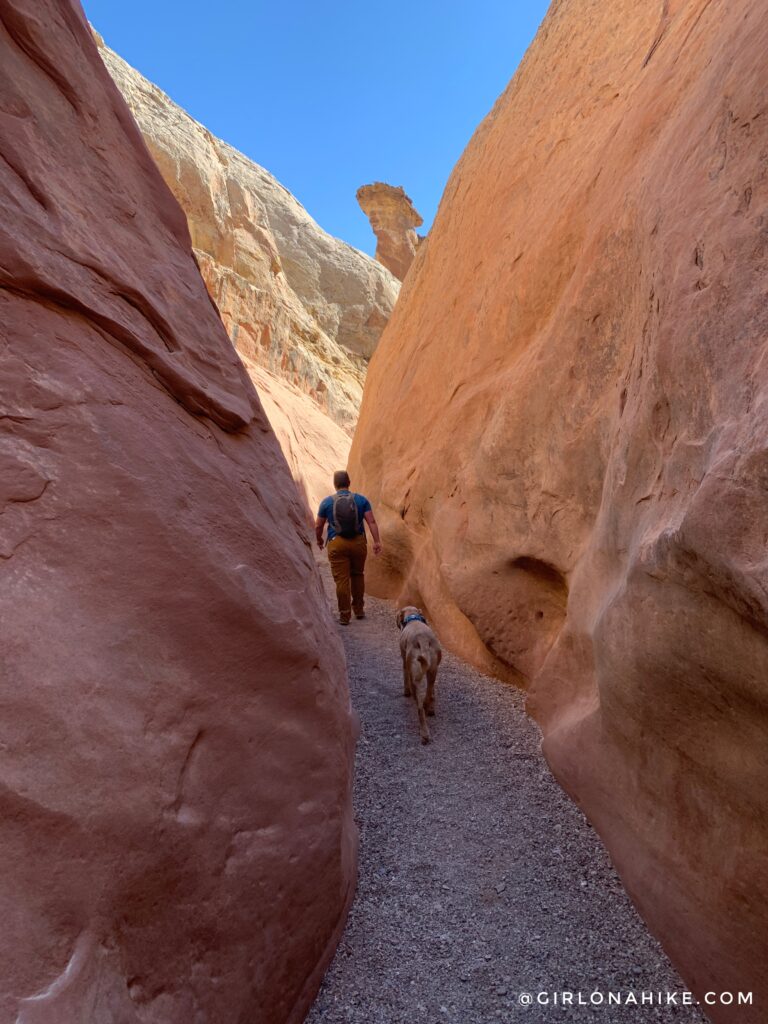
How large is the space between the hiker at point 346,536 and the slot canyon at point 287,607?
8.43 ft

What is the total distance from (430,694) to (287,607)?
2268 mm

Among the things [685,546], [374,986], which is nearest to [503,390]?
[685,546]

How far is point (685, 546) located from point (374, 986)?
6.26 ft

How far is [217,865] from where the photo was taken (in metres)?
1.69

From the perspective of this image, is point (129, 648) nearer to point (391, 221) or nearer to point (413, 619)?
point (413, 619)

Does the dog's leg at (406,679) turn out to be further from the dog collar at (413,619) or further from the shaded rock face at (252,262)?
the shaded rock face at (252,262)

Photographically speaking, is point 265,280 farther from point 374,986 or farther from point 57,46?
point 374,986

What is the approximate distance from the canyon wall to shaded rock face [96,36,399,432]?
0.11ft

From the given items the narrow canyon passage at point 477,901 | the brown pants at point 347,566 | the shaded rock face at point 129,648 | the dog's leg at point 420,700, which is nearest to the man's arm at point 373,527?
the brown pants at point 347,566

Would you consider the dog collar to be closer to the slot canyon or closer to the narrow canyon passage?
the slot canyon

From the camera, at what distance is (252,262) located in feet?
55.9

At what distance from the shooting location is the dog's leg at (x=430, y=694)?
4.13 metres

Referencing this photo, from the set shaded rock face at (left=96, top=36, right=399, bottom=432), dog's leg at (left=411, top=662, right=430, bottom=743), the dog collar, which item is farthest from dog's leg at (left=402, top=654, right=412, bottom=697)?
shaded rock face at (left=96, top=36, right=399, bottom=432)

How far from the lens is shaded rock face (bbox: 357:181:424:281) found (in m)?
30.2
